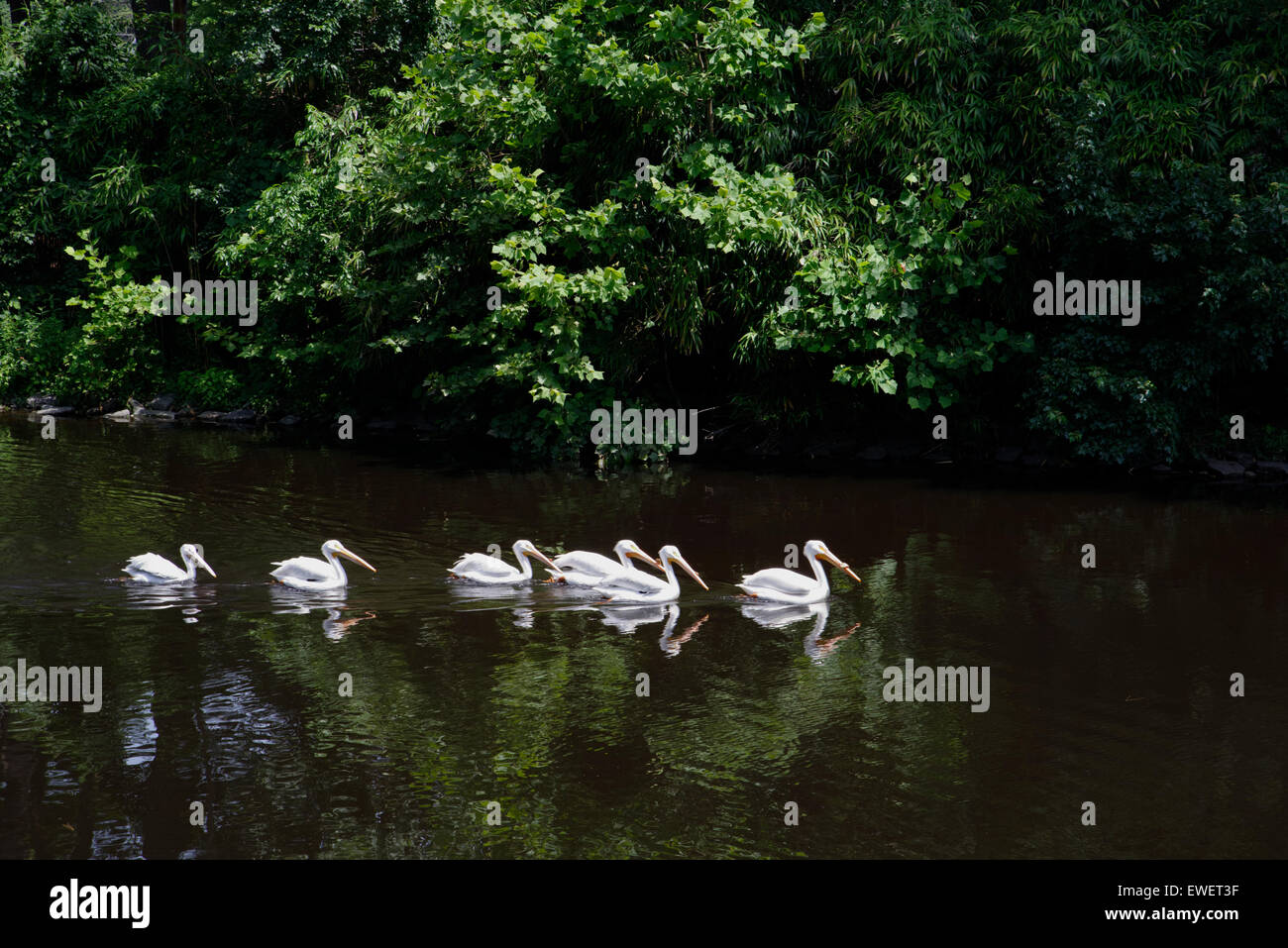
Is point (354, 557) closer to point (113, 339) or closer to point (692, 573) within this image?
point (692, 573)

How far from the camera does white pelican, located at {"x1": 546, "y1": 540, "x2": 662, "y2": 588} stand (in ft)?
38.0

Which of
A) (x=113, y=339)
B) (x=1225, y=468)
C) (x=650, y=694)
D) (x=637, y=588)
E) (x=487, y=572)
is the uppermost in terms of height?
(x=113, y=339)

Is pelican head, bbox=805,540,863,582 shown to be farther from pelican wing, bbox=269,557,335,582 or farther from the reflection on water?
pelican wing, bbox=269,557,335,582

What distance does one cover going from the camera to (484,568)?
38.1ft

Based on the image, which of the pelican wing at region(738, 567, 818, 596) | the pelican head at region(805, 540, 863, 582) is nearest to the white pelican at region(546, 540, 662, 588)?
the pelican wing at region(738, 567, 818, 596)

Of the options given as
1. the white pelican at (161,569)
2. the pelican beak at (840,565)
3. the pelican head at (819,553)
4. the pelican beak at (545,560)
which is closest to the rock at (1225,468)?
the pelican beak at (840,565)

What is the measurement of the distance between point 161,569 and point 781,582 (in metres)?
5.86

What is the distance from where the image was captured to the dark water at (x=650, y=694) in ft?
22.6

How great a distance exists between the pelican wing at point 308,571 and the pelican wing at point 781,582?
3.97 metres

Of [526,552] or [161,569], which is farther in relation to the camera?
[526,552]

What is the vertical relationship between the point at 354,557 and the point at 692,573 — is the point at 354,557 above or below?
above

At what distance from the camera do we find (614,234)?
18.1 meters

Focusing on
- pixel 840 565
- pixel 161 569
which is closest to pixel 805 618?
pixel 840 565
